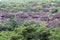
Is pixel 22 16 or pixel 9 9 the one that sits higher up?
pixel 9 9

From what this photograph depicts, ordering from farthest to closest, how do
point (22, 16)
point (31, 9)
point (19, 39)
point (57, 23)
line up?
point (31, 9), point (22, 16), point (57, 23), point (19, 39)

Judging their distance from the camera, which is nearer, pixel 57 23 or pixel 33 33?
pixel 33 33

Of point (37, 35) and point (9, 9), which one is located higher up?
point (9, 9)

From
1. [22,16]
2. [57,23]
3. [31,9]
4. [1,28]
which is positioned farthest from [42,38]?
[31,9]

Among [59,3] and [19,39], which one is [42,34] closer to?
[19,39]

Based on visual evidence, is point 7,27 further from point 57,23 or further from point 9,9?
point 9,9

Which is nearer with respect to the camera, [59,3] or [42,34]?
[42,34]

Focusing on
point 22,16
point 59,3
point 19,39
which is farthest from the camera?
point 59,3

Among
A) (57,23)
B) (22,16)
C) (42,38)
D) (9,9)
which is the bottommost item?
(42,38)

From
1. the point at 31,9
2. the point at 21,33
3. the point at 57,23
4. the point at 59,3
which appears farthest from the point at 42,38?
the point at 59,3
